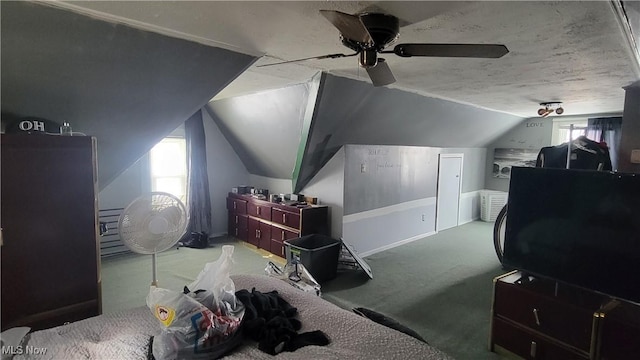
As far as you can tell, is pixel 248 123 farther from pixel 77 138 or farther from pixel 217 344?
pixel 217 344

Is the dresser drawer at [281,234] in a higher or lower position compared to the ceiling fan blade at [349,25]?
lower

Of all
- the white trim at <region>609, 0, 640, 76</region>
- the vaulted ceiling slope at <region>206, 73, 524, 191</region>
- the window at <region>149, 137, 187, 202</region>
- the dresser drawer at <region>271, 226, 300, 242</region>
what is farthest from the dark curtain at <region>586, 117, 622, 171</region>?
the window at <region>149, 137, 187, 202</region>

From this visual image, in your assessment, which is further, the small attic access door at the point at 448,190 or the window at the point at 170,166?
the small attic access door at the point at 448,190

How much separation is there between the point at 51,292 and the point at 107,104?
4.29ft

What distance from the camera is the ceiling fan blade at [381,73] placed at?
6.70ft

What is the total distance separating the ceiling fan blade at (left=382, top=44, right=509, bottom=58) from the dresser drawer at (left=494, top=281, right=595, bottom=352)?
5.69 feet

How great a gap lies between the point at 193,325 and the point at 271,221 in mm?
3364

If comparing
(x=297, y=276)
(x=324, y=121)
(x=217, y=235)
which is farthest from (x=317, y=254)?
(x=217, y=235)

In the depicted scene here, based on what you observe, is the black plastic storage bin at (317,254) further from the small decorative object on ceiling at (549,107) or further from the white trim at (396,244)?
the small decorative object on ceiling at (549,107)

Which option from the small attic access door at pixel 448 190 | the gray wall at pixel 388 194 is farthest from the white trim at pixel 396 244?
the small attic access door at pixel 448 190

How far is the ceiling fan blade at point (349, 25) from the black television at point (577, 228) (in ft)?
5.57

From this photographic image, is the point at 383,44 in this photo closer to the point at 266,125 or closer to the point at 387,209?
the point at 266,125

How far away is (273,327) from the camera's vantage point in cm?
156

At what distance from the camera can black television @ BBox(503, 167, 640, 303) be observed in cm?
200
